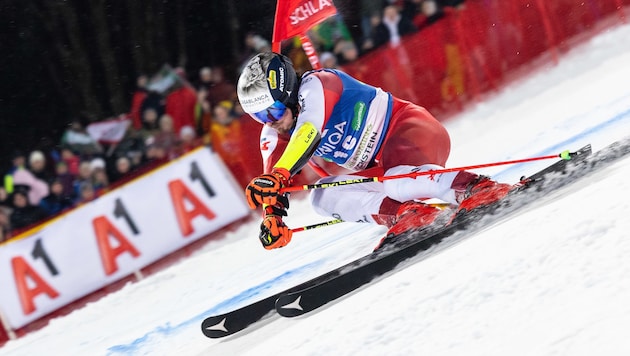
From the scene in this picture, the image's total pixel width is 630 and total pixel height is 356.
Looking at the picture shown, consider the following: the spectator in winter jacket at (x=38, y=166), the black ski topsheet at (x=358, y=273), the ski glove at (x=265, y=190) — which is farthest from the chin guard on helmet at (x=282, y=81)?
the spectator in winter jacket at (x=38, y=166)

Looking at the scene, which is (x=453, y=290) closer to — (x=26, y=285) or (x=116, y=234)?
(x=116, y=234)

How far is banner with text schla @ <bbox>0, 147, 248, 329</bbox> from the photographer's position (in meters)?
6.61

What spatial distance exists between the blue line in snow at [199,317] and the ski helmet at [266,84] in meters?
1.37

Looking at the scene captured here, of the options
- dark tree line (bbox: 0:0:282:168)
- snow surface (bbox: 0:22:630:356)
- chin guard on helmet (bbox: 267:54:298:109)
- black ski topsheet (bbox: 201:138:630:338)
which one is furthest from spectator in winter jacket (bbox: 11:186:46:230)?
chin guard on helmet (bbox: 267:54:298:109)

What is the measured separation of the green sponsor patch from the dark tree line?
441cm

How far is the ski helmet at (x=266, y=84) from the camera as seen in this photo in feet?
13.1

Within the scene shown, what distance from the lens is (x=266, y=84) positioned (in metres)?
4.00

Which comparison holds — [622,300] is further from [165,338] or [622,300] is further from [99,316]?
[99,316]

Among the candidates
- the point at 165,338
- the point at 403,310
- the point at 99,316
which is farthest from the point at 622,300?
the point at 99,316

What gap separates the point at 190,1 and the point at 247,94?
5500 mm

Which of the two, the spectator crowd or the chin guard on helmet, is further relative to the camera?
the spectator crowd

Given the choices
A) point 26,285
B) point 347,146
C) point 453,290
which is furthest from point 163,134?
point 453,290

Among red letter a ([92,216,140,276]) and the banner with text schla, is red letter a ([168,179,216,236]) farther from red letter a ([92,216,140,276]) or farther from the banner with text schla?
red letter a ([92,216,140,276])

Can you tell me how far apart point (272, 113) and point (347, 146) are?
0.50 meters
